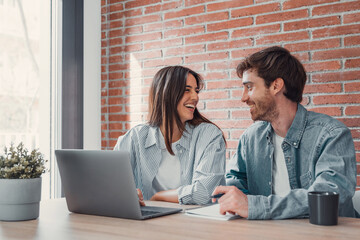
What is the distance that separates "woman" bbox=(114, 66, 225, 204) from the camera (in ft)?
6.03

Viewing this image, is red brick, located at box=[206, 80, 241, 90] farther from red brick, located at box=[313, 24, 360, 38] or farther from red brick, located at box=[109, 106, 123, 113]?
red brick, located at box=[109, 106, 123, 113]

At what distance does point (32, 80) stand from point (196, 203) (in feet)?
6.40

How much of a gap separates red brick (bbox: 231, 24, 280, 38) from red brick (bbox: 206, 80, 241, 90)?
309 millimetres

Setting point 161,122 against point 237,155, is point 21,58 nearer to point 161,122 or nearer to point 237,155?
point 161,122

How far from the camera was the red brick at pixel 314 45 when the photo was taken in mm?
2414

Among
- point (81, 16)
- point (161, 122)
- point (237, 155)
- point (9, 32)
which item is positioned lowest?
point (237, 155)

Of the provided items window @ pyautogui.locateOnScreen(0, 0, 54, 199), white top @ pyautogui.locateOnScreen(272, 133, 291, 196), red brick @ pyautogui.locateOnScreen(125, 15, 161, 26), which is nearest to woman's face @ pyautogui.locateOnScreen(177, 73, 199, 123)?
white top @ pyautogui.locateOnScreen(272, 133, 291, 196)

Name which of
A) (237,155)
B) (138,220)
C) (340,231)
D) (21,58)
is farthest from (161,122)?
(21,58)

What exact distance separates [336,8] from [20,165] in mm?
1977

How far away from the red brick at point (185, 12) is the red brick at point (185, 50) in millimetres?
237

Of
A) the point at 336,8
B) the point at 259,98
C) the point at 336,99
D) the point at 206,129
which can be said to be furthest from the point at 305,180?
the point at 336,8

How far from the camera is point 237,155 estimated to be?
6.41ft

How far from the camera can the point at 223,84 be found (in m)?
2.81

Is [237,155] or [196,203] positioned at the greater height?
[237,155]
